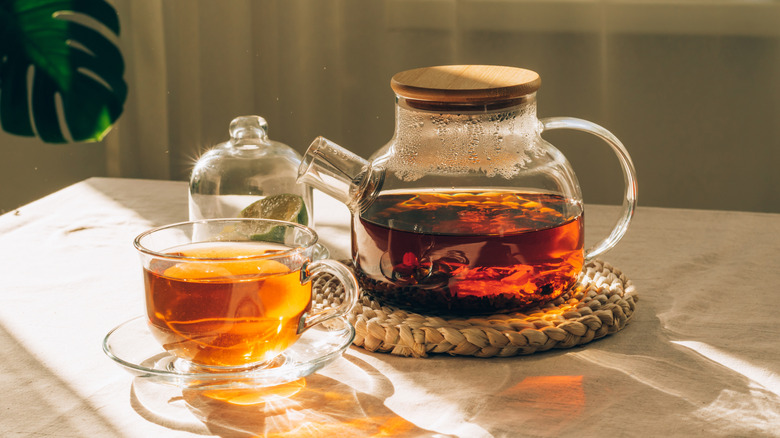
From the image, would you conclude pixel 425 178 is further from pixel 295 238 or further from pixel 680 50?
pixel 680 50

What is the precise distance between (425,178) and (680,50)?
5.26ft

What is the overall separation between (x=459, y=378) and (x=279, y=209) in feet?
1.21

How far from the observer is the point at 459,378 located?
65cm

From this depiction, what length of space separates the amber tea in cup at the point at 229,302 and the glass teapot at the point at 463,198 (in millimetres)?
95

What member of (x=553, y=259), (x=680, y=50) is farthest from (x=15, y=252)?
(x=680, y=50)

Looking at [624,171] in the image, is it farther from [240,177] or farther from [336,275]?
[240,177]

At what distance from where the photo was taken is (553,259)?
731mm

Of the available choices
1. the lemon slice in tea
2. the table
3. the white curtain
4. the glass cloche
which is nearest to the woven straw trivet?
the table

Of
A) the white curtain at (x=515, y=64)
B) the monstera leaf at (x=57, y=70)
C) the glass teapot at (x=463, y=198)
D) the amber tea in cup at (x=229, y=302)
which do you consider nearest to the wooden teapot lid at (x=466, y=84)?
the glass teapot at (x=463, y=198)

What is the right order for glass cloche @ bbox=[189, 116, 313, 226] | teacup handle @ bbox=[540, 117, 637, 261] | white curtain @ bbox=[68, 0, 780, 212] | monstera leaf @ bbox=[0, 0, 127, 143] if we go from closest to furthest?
1. monstera leaf @ bbox=[0, 0, 127, 143]
2. teacup handle @ bbox=[540, 117, 637, 261]
3. glass cloche @ bbox=[189, 116, 313, 226]
4. white curtain @ bbox=[68, 0, 780, 212]

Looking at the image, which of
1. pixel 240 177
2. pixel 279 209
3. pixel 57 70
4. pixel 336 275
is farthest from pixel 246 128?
pixel 57 70

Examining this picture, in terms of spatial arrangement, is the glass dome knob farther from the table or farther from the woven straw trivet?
the woven straw trivet

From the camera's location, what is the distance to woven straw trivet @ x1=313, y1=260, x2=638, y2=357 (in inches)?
27.0

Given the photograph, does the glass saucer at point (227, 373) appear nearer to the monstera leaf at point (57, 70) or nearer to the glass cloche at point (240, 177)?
the monstera leaf at point (57, 70)
